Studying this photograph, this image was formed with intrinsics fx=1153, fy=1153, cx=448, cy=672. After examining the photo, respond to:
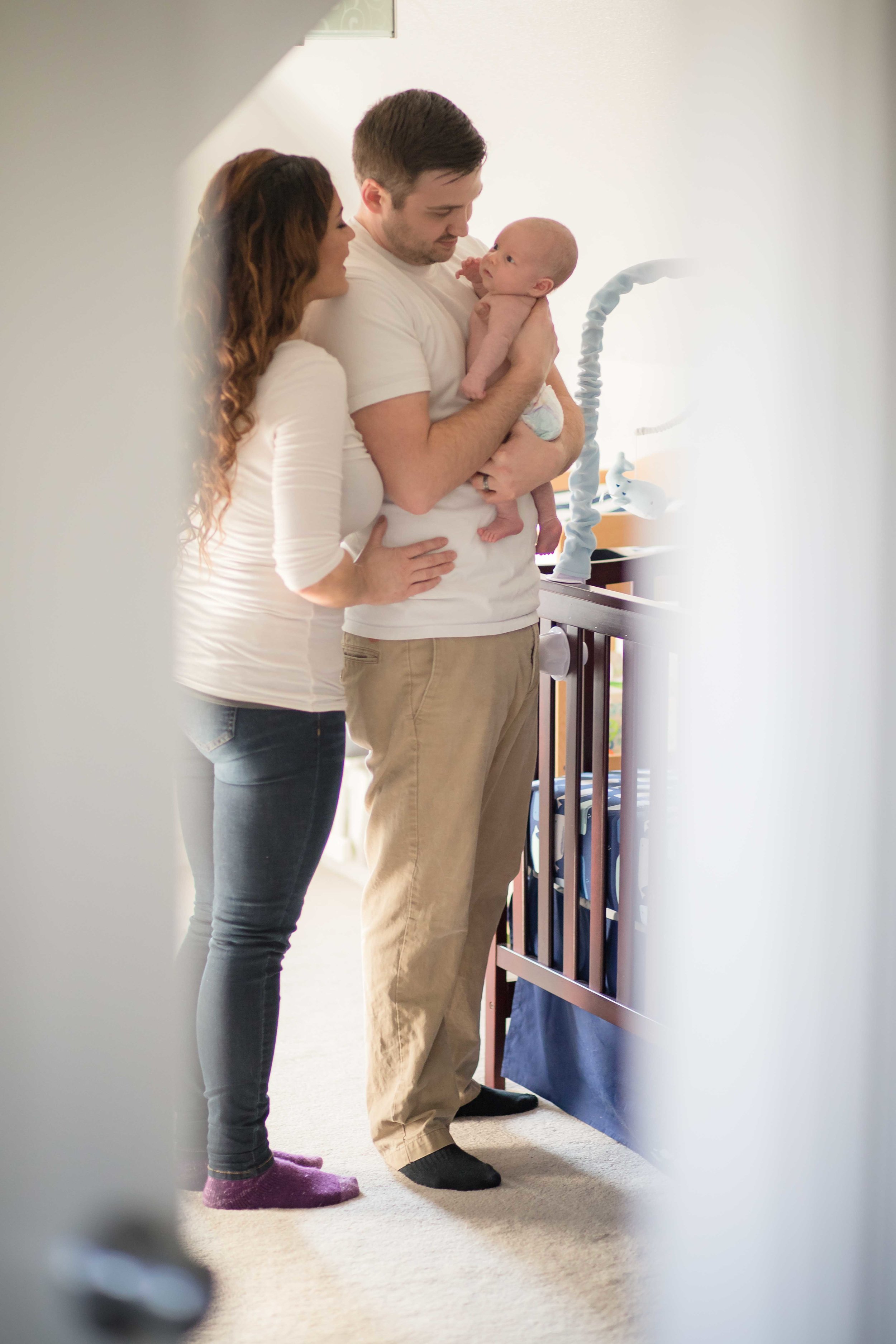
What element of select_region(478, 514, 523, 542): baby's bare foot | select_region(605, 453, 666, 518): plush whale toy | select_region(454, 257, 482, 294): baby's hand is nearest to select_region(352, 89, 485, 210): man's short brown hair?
select_region(454, 257, 482, 294): baby's hand

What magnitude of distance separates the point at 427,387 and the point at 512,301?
0.51ft

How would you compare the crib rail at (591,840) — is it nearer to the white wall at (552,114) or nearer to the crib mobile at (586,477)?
the crib mobile at (586,477)

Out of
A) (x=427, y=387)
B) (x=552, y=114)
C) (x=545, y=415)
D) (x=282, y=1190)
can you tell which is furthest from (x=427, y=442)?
(x=552, y=114)

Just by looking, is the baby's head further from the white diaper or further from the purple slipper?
the purple slipper

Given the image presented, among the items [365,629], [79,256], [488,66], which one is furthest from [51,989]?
[488,66]

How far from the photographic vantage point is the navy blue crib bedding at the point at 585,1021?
1.46 metres

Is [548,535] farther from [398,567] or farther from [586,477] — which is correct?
[398,567]

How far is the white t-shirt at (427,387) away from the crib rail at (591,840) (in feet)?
0.43

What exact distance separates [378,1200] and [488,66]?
5.87ft

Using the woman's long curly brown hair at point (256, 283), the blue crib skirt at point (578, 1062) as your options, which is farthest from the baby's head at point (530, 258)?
the blue crib skirt at point (578, 1062)

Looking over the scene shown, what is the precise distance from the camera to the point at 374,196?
1.22 m

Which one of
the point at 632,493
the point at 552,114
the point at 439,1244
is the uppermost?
the point at 552,114

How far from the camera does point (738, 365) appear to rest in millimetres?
531

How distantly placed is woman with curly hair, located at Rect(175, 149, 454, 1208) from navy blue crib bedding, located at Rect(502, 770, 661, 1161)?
0.36m
